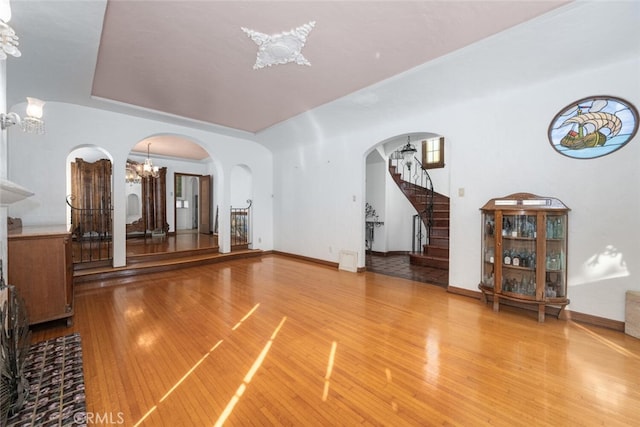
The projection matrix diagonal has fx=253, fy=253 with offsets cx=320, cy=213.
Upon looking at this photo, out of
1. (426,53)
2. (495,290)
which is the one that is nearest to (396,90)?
(426,53)

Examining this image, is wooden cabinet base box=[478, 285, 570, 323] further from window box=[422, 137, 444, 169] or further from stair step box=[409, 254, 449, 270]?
window box=[422, 137, 444, 169]

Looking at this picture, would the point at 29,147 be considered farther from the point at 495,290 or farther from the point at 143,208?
the point at 495,290

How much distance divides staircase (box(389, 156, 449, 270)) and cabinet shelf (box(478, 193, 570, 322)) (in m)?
2.29

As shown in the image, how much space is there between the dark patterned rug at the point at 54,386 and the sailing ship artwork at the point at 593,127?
17.1 feet

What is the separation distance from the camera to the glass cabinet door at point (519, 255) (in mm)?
3203

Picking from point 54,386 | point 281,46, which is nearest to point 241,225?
point 281,46

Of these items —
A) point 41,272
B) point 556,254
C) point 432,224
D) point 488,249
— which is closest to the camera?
point 41,272

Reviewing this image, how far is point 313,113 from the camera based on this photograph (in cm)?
494

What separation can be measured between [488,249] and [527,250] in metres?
0.43

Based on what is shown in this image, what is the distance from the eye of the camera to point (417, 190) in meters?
7.51

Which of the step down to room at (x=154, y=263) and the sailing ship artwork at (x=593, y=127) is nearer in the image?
the sailing ship artwork at (x=593, y=127)

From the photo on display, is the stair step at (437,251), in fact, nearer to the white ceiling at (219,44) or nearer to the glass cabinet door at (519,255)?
the glass cabinet door at (519,255)

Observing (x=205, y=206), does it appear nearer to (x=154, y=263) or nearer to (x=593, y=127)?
(x=154, y=263)

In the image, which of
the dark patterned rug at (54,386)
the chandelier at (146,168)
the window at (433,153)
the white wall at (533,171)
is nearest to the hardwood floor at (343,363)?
the dark patterned rug at (54,386)
